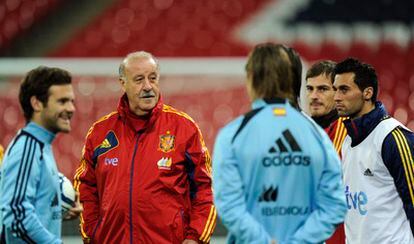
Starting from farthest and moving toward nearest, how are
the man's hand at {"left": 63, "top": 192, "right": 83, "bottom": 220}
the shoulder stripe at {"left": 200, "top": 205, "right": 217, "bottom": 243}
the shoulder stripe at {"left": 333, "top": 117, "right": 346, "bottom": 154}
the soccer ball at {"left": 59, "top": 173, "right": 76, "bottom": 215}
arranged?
the shoulder stripe at {"left": 333, "top": 117, "right": 346, "bottom": 154} → the shoulder stripe at {"left": 200, "top": 205, "right": 217, "bottom": 243} → the soccer ball at {"left": 59, "top": 173, "right": 76, "bottom": 215} → the man's hand at {"left": 63, "top": 192, "right": 83, "bottom": 220}

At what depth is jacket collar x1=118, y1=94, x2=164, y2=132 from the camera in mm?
4426

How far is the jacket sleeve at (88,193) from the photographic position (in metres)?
4.49

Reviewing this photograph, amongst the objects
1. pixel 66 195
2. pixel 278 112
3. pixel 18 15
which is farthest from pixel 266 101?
pixel 18 15

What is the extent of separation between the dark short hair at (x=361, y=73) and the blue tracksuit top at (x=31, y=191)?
163cm

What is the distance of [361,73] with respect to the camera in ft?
14.9

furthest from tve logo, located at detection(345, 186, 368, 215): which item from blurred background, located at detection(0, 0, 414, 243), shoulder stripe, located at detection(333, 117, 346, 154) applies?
blurred background, located at detection(0, 0, 414, 243)

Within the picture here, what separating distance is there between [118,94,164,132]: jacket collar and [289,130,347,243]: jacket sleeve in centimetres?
121

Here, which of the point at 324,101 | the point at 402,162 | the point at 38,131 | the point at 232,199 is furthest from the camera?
the point at 324,101

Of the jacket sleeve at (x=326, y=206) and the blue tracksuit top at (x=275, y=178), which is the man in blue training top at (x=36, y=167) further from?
the jacket sleeve at (x=326, y=206)

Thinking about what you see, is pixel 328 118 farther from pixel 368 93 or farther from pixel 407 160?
pixel 407 160

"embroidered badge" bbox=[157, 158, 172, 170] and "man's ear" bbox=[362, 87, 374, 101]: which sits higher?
"man's ear" bbox=[362, 87, 374, 101]

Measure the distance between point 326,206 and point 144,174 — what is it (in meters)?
1.21

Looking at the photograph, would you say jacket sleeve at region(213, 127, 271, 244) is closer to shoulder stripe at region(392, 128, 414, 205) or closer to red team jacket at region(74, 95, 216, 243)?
red team jacket at region(74, 95, 216, 243)

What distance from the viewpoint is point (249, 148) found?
3.37m
